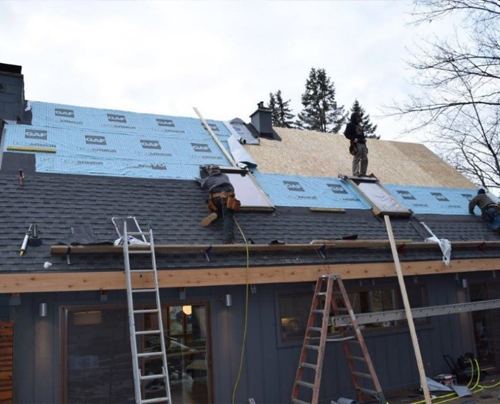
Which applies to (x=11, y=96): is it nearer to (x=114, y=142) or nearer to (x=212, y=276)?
(x=114, y=142)

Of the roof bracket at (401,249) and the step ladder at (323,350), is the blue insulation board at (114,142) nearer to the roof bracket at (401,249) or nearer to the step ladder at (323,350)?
the step ladder at (323,350)

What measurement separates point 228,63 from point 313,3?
12429 millimetres

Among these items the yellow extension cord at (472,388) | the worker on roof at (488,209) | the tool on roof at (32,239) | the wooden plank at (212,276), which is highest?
the worker on roof at (488,209)

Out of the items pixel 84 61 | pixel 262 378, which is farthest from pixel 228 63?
pixel 262 378

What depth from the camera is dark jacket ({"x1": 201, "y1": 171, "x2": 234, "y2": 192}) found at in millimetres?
7172

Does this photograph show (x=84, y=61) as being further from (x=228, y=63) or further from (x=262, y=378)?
(x=262, y=378)

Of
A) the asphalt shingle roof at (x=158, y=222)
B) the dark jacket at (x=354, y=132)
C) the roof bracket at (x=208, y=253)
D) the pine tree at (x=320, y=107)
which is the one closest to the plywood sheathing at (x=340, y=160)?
the dark jacket at (x=354, y=132)

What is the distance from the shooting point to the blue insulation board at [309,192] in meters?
8.65

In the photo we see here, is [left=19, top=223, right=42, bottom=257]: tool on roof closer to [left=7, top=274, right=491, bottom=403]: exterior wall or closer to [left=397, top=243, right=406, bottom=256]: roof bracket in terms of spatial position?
[left=7, top=274, right=491, bottom=403]: exterior wall

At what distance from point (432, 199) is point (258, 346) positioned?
6.04 m

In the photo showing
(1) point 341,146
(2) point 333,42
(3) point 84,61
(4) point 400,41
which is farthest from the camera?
(3) point 84,61

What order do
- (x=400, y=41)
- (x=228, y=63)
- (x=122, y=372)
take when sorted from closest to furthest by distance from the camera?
(x=122, y=372) < (x=400, y=41) < (x=228, y=63)

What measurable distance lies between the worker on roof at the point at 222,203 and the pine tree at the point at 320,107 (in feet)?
103

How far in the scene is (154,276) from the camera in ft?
18.5
